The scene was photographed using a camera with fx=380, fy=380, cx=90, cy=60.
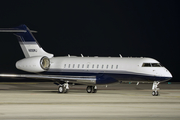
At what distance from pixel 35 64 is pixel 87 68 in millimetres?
4666

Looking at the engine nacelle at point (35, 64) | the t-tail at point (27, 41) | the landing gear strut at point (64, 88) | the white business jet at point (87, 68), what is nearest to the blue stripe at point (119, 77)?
the white business jet at point (87, 68)

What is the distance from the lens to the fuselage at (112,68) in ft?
98.8

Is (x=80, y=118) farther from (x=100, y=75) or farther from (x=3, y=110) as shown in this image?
(x=100, y=75)

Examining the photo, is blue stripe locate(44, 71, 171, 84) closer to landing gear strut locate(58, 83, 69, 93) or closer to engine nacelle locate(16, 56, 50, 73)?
landing gear strut locate(58, 83, 69, 93)

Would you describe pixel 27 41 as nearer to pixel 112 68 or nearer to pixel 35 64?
pixel 35 64

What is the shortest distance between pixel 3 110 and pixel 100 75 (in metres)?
15.6

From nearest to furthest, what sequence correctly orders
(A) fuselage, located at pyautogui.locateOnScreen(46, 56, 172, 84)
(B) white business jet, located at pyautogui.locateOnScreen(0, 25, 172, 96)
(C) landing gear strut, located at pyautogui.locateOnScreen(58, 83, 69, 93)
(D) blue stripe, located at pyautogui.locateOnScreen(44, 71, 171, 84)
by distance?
(D) blue stripe, located at pyautogui.locateOnScreen(44, 71, 171, 84) < (A) fuselage, located at pyautogui.locateOnScreen(46, 56, 172, 84) < (B) white business jet, located at pyautogui.locateOnScreen(0, 25, 172, 96) < (C) landing gear strut, located at pyautogui.locateOnScreen(58, 83, 69, 93)

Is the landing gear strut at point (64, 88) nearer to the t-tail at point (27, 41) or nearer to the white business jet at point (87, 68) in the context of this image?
the white business jet at point (87, 68)

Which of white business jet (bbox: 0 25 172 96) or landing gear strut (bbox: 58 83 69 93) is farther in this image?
landing gear strut (bbox: 58 83 69 93)

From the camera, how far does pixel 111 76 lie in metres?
31.9

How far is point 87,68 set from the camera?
110 feet

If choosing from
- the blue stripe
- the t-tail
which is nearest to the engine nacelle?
the t-tail

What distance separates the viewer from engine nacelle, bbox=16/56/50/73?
33.8 meters

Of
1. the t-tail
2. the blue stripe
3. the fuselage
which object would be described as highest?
→ the t-tail
